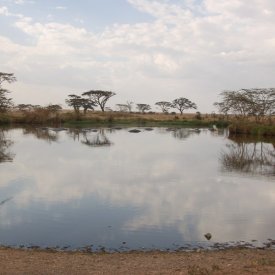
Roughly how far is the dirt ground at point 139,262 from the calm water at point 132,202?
760mm

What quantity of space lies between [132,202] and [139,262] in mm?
5038

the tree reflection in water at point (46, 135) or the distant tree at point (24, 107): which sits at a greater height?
the distant tree at point (24, 107)

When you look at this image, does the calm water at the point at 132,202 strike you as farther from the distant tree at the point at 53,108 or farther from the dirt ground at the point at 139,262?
the distant tree at the point at 53,108

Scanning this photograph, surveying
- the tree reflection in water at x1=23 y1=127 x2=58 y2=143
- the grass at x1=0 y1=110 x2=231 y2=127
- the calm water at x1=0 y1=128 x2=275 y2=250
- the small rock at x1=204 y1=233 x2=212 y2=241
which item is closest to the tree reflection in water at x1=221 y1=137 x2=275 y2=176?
the calm water at x1=0 y1=128 x2=275 y2=250

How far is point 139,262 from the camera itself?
22.6 ft

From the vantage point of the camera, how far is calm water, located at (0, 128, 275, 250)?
8.86 meters

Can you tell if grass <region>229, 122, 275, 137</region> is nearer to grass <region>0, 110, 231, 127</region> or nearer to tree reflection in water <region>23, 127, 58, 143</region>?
grass <region>0, 110, 231, 127</region>

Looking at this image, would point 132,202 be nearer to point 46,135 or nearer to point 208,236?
point 208,236

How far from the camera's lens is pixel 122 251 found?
7.79 metres

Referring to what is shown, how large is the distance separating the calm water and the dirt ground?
76 centimetres

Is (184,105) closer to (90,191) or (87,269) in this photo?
(90,191)

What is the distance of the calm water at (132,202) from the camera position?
886 centimetres

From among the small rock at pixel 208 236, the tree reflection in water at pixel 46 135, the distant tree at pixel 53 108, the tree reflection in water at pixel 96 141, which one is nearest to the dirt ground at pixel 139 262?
the small rock at pixel 208 236

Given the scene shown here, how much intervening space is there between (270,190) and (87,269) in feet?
31.3
